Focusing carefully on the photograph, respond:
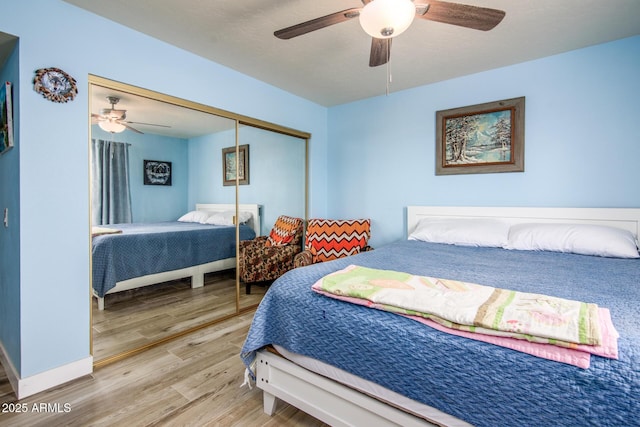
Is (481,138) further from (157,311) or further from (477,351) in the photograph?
(157,311)

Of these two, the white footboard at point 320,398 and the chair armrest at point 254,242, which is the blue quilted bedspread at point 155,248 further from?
the white footboard at point 320,398

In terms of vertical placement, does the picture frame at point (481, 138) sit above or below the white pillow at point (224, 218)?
above

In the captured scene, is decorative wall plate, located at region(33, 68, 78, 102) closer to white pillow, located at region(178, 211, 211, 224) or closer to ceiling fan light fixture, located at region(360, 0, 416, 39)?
white pillow, located at region(178, 211, 211, 224)

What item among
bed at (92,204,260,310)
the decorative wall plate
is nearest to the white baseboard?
bed at (92,204,260,310)

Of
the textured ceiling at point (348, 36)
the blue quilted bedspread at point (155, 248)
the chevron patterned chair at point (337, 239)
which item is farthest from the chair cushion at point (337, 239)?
the textured ceiling at point (348, 36)

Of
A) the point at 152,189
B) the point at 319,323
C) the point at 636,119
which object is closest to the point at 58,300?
the point at 152,189

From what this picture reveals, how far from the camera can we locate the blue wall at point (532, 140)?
247 centimetres

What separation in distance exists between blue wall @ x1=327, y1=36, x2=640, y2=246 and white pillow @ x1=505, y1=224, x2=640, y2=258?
374mm

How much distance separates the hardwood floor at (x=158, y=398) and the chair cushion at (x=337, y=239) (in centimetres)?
151

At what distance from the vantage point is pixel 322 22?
5.41ft

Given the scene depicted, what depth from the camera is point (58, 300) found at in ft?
6.39

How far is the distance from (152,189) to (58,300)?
38.0 inches

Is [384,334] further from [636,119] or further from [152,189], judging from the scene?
[636,119]

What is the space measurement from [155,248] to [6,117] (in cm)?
124
